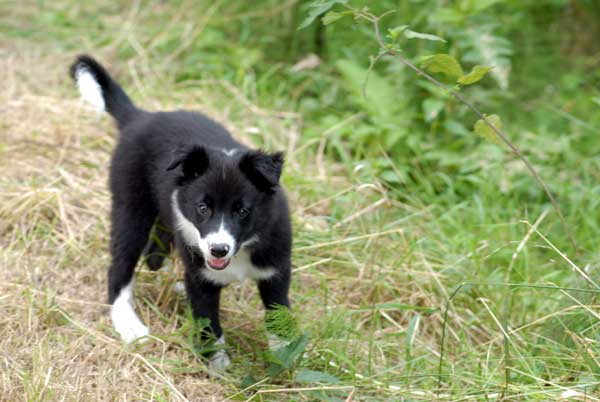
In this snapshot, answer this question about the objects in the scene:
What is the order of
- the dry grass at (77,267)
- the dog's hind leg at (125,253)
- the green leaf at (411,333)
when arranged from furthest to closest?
the dog's hind leg at (125,253)
the green leaf at (411,333)
the dry grass at (77,267)

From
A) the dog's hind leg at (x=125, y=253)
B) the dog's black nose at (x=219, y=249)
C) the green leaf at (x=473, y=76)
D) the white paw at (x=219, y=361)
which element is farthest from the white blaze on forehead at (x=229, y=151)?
the green leaf at (x=473, y=76)

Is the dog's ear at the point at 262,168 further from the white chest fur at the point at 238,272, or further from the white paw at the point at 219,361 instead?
the white paw at the point at 219,361

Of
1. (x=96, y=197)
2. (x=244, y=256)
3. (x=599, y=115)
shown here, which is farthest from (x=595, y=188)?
(x=96, y=197)

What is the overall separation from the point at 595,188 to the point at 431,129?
1.27 meters

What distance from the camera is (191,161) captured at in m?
3.94

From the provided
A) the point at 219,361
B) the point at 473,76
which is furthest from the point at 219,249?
the point at 473,76

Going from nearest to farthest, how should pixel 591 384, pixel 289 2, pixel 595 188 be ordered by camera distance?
1. pixel 591 384
2. pixel 595 188
3. pixel 289 2

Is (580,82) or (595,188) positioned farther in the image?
(580,82)

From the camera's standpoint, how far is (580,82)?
25.3 feet

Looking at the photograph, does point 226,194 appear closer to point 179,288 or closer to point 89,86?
point 179,288

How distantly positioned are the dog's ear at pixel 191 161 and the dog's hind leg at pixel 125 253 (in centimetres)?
68

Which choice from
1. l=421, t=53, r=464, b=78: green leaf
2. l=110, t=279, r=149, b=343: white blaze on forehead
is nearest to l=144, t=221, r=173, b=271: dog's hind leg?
l=110, t=279, r=149, b=343: white blaze on forehead

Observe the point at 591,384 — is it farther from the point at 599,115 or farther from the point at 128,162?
the point at 599,115

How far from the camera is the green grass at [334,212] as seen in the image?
4004 mm
